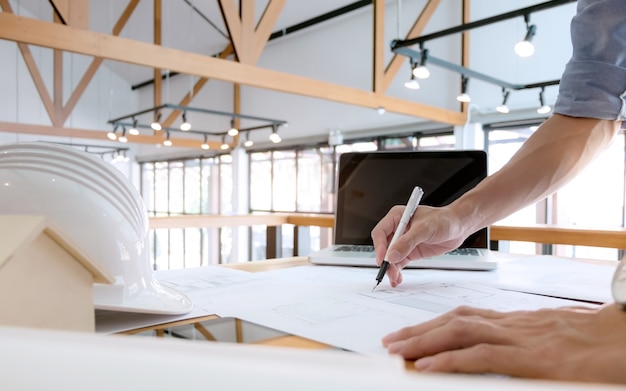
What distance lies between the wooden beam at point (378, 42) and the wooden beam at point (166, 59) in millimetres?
157

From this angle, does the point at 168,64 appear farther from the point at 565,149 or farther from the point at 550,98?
the point at 550,98

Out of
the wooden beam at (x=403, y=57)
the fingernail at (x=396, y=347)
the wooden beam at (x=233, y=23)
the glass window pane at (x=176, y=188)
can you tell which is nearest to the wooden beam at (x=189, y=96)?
the glass window pane at (x=176, y=188)

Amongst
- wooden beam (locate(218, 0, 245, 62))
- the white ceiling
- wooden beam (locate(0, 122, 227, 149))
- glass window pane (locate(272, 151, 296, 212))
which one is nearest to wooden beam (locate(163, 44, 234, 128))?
the white ceiling

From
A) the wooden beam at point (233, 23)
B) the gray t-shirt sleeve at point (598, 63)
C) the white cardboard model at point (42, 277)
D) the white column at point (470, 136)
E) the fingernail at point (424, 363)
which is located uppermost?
the wooden beam at point (233, 23)

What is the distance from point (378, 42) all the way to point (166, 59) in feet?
7.57

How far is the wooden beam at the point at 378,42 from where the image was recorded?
5109 mm

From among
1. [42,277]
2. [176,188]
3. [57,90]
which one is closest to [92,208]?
[42,277]

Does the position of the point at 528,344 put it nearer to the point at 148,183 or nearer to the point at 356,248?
the point at 356,248

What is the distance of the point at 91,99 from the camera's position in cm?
1234

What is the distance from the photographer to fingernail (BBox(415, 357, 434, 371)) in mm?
498

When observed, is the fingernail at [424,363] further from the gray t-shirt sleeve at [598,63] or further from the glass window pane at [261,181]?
the glass window pane at [261,181]

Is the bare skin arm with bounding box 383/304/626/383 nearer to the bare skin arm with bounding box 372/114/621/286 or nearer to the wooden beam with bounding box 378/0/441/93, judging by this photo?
→ the bare skin arm with bounding box 372/114/621/286

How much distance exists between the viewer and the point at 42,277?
1.59 feet

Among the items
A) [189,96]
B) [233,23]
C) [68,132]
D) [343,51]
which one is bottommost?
[68,132]
